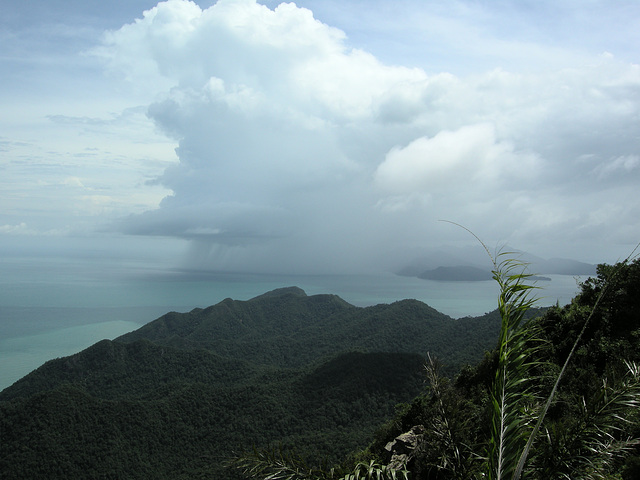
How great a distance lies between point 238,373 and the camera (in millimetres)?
66625

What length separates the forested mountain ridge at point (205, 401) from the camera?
37.1 meters

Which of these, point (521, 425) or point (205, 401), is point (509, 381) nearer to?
point (521, 425)

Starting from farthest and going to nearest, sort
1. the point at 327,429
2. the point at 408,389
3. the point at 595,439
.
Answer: the point at 408,389
the point at 327,429
the point at 595,439

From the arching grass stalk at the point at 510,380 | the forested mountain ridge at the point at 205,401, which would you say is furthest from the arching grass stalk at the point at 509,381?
the forested mountain ridge at the point at 205,401

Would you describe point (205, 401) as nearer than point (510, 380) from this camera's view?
No

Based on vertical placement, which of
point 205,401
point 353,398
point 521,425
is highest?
point 521,425

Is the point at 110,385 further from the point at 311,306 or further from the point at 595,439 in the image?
the point at 595,439

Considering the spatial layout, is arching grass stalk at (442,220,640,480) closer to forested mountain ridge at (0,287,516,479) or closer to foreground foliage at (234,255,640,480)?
foreground foliage at (234,255,640,480)

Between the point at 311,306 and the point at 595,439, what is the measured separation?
118293 mm

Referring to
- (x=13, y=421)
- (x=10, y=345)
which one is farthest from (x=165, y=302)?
(x=13, y=421)

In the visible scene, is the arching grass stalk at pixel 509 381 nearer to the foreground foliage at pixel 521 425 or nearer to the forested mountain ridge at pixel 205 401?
the foreground foliage at pixel 521 425

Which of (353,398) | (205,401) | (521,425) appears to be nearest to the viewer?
(521,425)

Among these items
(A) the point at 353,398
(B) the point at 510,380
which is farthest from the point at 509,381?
(A) the point at 353,398

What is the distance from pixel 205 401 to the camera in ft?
159
